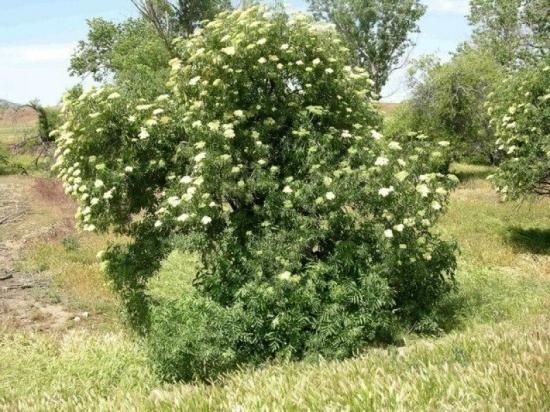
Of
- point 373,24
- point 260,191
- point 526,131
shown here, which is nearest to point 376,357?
point 260,191

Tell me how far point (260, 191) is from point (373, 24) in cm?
5179

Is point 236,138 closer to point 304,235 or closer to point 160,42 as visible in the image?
point 304,235

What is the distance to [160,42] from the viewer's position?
39.9m

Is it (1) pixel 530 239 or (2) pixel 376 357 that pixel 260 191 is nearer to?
(2) pixel 376 357

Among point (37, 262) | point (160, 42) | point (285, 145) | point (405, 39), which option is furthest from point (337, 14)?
point (285, 145)

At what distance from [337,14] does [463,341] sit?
54.8 meters

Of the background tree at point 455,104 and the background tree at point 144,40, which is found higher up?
the background tree at point 144,40

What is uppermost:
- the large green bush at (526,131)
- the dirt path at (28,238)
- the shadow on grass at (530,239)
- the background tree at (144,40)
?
the background tree at (144,40)

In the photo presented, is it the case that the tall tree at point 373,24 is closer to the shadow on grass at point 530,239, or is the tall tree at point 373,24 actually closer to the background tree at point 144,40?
the background tree at point 144,40

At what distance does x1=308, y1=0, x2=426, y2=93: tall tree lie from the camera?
5622 cm

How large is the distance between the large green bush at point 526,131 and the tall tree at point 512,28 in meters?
6.98

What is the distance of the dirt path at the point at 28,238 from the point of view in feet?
45.4

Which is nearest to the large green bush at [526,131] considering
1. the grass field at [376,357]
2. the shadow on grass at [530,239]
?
the shadow on grass at [530,239]

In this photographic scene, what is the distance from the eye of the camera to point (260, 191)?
9.84 m
